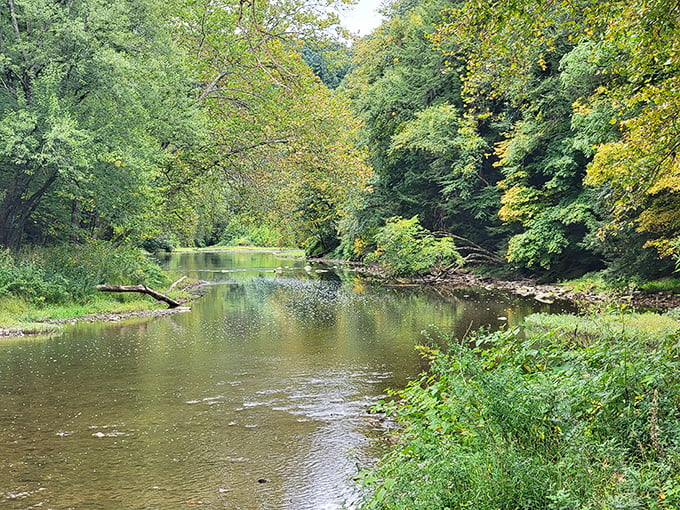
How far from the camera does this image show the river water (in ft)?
18.2

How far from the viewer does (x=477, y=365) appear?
4.53m

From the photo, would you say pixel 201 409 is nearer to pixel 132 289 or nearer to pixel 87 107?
pixel 132 289

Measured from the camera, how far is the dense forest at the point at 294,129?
7766 millimetres

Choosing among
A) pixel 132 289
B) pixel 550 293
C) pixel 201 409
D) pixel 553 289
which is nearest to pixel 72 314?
pixel 132 289

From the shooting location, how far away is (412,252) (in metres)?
29.5

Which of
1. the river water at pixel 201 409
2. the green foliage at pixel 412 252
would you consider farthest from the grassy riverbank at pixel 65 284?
the green foliage at pixel 412 252

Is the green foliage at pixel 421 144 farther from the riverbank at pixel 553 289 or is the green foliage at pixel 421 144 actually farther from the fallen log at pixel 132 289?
the fallen log at pixel 132 289

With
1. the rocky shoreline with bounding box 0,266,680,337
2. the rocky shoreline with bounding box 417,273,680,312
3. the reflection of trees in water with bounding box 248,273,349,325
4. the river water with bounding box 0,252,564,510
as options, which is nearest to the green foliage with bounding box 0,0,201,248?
the rocky shoreline with bounding box 0,266,680,337

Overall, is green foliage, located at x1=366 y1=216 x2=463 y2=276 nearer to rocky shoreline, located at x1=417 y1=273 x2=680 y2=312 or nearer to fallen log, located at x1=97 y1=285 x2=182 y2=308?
rocky shoreline, located at x1=417 y1=273 x2=680 y2=312

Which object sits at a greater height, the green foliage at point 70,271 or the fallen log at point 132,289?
the green foliage at point 70,271

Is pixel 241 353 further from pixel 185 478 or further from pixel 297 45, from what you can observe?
pixel 297 45

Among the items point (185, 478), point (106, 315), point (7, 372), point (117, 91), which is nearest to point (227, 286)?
point (106, 315)

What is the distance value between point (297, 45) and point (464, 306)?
9570mm

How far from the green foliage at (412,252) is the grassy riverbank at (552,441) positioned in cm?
Answer: 2369
